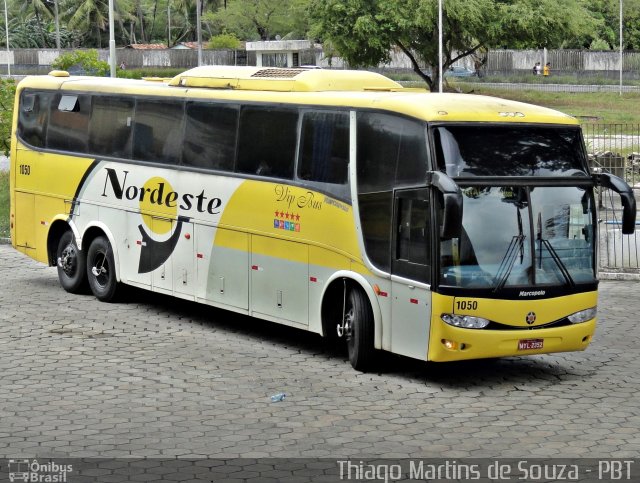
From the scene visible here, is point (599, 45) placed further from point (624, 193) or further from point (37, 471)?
point (37, 471)

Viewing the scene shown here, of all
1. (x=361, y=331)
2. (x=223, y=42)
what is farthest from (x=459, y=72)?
(x=361, y=331)

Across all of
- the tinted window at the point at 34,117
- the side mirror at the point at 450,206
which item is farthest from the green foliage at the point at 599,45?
the side mirror at the point at 450,206

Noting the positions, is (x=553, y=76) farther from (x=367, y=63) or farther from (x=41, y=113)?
(x=41, y=113)

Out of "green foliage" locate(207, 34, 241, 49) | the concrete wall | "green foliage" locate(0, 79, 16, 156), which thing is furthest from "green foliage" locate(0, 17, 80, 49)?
"green foliage" locate(0, 79, 16, 156)

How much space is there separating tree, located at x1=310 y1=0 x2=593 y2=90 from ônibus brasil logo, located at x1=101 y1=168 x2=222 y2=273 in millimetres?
47566

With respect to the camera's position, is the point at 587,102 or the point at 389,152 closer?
the point at 389,152

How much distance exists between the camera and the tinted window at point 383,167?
44.2 ft

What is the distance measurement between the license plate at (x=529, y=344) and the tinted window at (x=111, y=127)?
7.15 meters

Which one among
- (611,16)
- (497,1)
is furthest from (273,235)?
(611,16)

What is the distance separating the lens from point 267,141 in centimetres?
1584

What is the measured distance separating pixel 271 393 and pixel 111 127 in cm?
693

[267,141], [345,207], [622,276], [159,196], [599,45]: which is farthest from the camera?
[599,45]

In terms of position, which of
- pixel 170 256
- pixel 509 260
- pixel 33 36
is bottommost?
pixel 170 256

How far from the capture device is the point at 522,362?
14.8 meters
